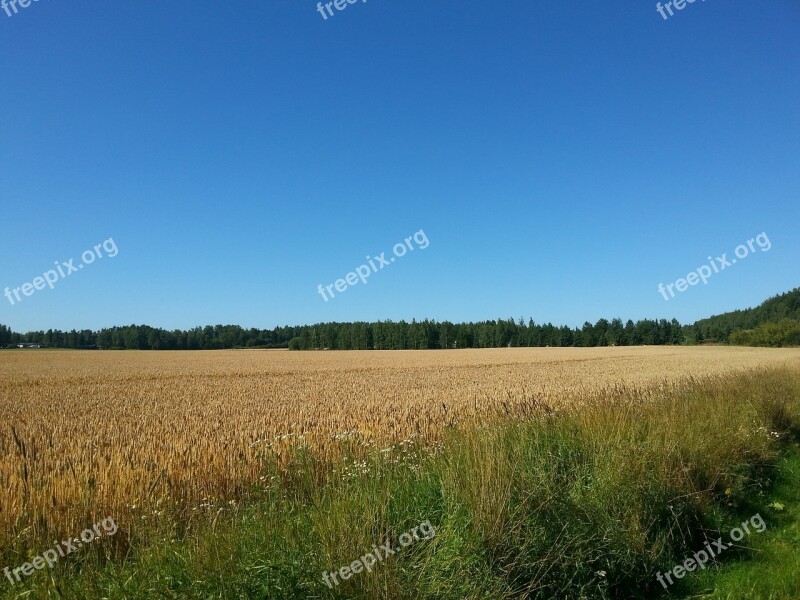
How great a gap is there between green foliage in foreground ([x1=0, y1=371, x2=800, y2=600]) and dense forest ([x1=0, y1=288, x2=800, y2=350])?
12521 centimetres

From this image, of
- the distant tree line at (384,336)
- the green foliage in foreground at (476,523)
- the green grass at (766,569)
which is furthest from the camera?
the distant tree line at (384,336)

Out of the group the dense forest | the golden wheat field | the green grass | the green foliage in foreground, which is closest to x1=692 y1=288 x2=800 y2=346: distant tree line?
the dense forest

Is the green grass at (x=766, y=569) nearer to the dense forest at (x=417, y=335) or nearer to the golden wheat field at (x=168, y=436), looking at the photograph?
the golden wheat field at (x=168, y=436)

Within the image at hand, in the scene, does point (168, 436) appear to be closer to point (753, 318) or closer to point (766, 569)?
point (766, 569)

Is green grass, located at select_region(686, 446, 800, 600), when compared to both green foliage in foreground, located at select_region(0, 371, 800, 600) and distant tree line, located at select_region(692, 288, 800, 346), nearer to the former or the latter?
green foliage in foreground, located at select_region(0, 371, 800, 600)

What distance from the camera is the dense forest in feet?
424

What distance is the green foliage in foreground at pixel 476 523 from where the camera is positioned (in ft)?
11.1

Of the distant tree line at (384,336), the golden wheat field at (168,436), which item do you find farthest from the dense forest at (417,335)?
the golden wheat field at (168,436)

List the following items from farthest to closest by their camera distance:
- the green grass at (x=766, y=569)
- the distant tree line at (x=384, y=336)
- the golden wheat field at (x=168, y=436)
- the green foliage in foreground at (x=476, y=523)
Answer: the distant tree line at (x=384, y=336) < the golden wheat field at (x=168, y=436) < the green grass at (x=766, y=569) < the green foliage in foreground at (x=476, y=523)

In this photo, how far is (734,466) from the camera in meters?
7.29

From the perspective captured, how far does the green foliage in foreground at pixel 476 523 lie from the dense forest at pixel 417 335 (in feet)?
411

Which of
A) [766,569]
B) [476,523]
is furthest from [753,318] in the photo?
[476,523]

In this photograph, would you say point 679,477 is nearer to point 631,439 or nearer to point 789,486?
point 631,439

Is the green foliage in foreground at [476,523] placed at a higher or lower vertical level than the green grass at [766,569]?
higher
